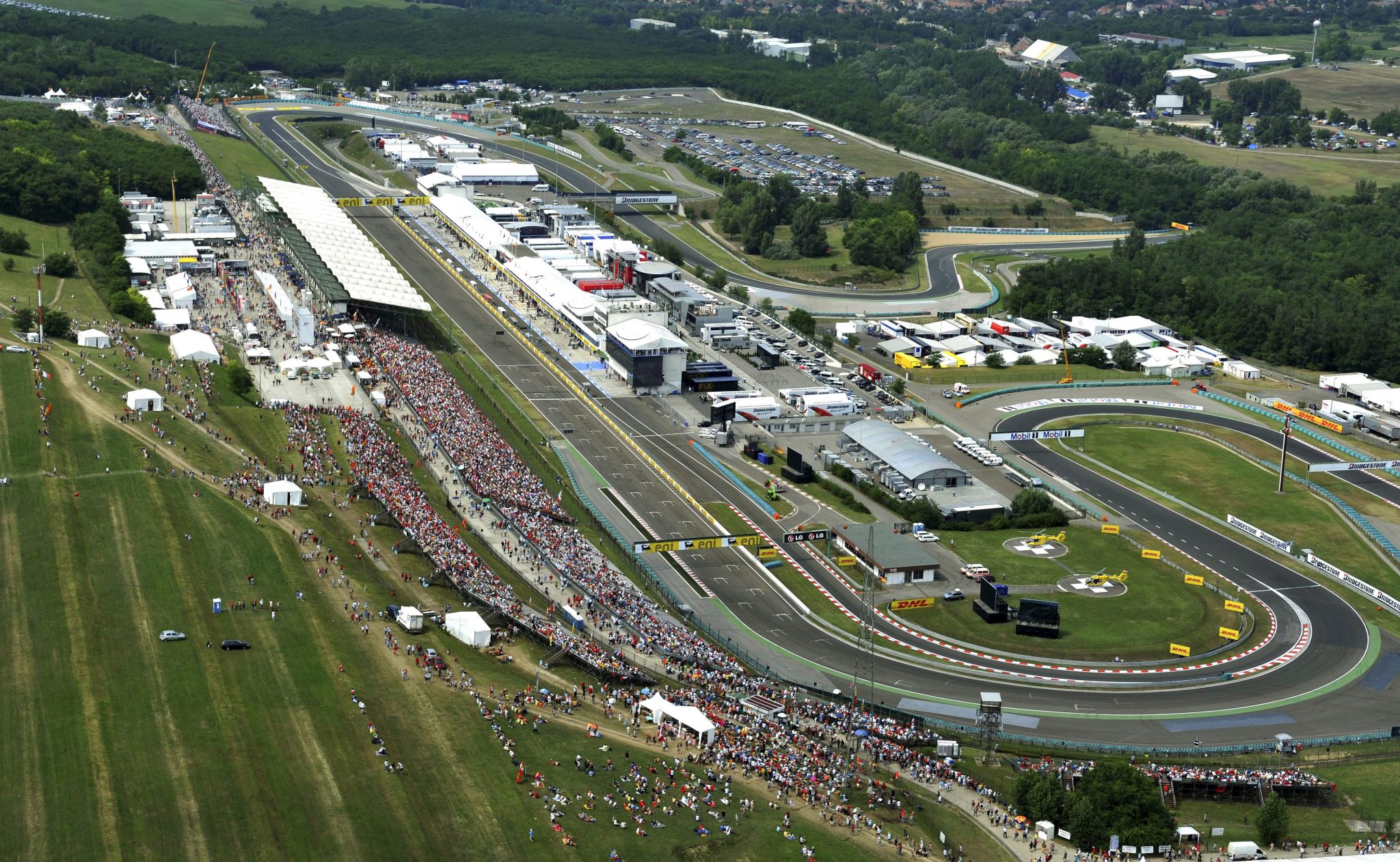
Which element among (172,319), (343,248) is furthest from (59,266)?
(343,248)

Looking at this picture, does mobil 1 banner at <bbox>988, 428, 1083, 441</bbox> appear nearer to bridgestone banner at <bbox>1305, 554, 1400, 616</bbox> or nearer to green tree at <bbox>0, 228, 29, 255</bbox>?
bridgestone banner at <bbox>1305, 554, 1400, 616</bbox>

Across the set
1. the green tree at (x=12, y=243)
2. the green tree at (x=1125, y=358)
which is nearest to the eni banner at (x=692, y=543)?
the green tree at (x=1125, y=358)

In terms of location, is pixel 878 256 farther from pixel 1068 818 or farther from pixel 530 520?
pixel 1068 818

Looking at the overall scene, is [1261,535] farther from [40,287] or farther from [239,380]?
[40,287]

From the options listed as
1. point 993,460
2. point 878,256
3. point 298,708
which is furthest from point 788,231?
point 298,708

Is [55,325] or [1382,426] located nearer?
[55,325]
